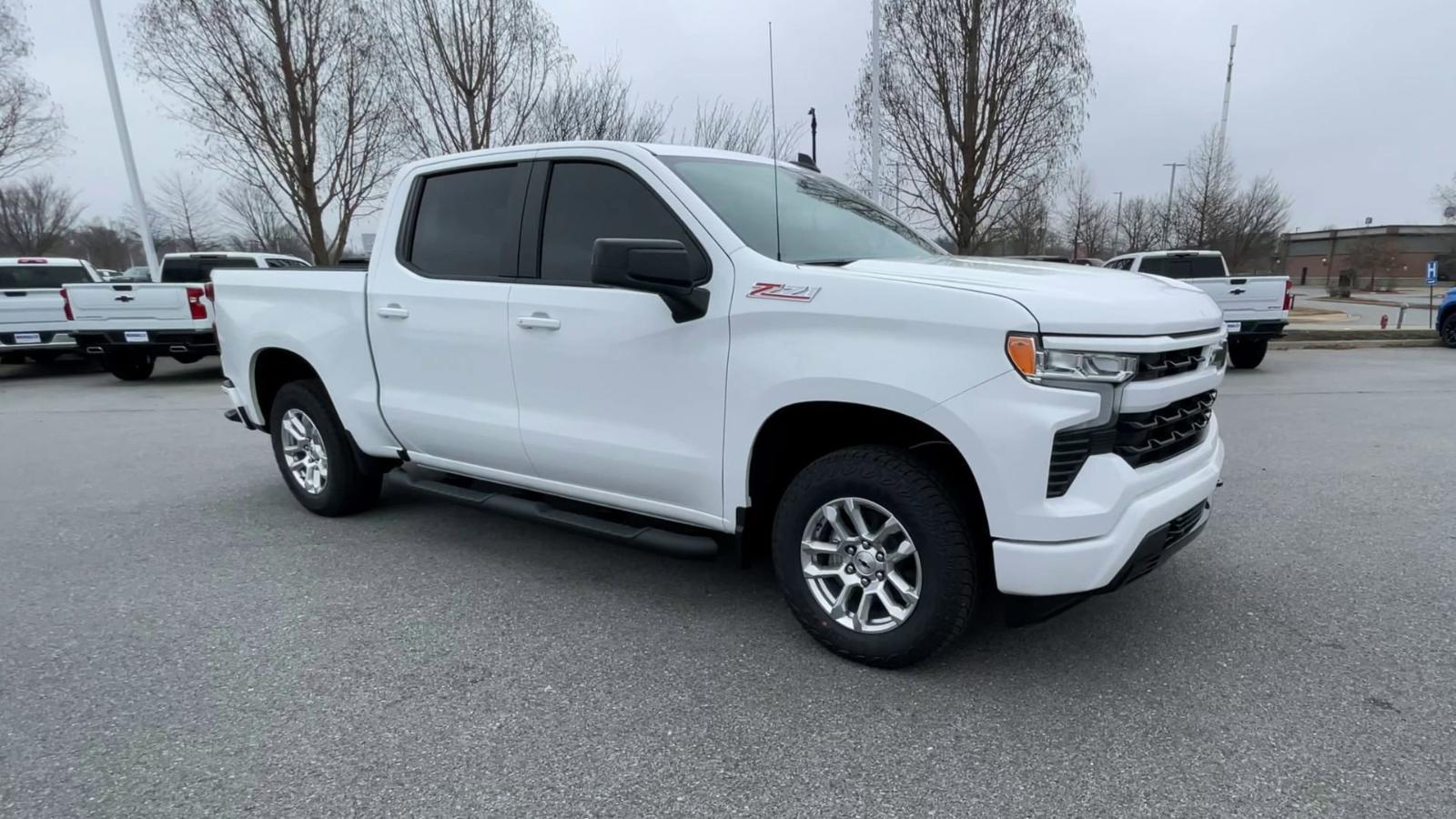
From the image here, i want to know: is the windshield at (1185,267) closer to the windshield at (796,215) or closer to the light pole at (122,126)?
the windshield at (796,215)

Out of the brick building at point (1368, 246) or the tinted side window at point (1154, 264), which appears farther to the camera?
the brick building at point (1368, 246)

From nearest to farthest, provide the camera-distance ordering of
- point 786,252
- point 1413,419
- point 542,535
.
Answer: point 786,252, point 542,535, point 1413,419

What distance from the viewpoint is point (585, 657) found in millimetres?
3201

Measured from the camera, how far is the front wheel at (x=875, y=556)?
9.18 feet

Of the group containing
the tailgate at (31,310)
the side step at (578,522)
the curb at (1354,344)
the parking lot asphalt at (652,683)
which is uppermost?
the tailgate at (31,310)

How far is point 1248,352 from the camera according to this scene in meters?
12.5

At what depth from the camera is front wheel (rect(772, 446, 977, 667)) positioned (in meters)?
2.80

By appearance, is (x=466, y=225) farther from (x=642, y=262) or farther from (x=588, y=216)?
(x=642, y=262)

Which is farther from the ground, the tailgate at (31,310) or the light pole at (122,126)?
the light pole at (122,126)

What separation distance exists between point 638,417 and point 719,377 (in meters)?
0.46

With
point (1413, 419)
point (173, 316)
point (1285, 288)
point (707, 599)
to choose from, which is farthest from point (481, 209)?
point (1285, 288)

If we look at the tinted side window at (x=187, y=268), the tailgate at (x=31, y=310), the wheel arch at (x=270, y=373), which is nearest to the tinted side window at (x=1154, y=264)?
the wheel arch at (x=270, y=373)

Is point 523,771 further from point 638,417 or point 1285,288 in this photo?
point 1285,288

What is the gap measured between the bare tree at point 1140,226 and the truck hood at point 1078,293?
34784 mm
